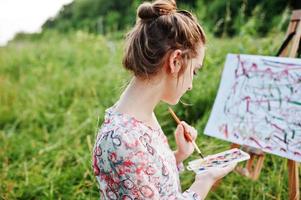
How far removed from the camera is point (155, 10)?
1405 mm

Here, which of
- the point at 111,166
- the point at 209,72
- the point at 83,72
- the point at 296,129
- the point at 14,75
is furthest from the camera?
the point at 14,75

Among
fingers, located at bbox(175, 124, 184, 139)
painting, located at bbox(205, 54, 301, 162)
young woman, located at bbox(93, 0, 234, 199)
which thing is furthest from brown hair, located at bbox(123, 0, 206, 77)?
painting, located at bbox(205, 54, 301, 162)

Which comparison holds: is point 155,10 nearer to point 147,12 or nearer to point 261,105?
point 147,12

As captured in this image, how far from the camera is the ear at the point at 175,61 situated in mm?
1363

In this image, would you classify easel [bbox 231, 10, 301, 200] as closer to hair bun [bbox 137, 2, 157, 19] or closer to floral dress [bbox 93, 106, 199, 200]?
floral dress [bbox 93, 106, 199, 200]

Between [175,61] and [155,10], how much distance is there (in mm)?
192

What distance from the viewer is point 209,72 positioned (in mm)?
3613

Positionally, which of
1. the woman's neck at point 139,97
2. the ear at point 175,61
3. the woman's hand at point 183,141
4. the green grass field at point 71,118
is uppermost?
the ear at point 175,61

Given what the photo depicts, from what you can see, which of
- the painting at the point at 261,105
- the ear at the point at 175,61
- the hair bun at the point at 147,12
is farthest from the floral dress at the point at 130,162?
the painting at the point at 261,105

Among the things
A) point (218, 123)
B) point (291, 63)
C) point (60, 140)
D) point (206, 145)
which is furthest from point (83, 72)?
point (291, 63)

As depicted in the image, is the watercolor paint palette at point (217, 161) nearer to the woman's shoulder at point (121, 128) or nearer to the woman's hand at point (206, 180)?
the woman's hand at point (206, 180)

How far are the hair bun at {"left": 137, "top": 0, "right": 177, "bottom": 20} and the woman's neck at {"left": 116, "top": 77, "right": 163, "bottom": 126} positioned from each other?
22cm

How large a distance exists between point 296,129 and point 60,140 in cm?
193

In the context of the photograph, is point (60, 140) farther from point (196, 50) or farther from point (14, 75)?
point (14, 75)
